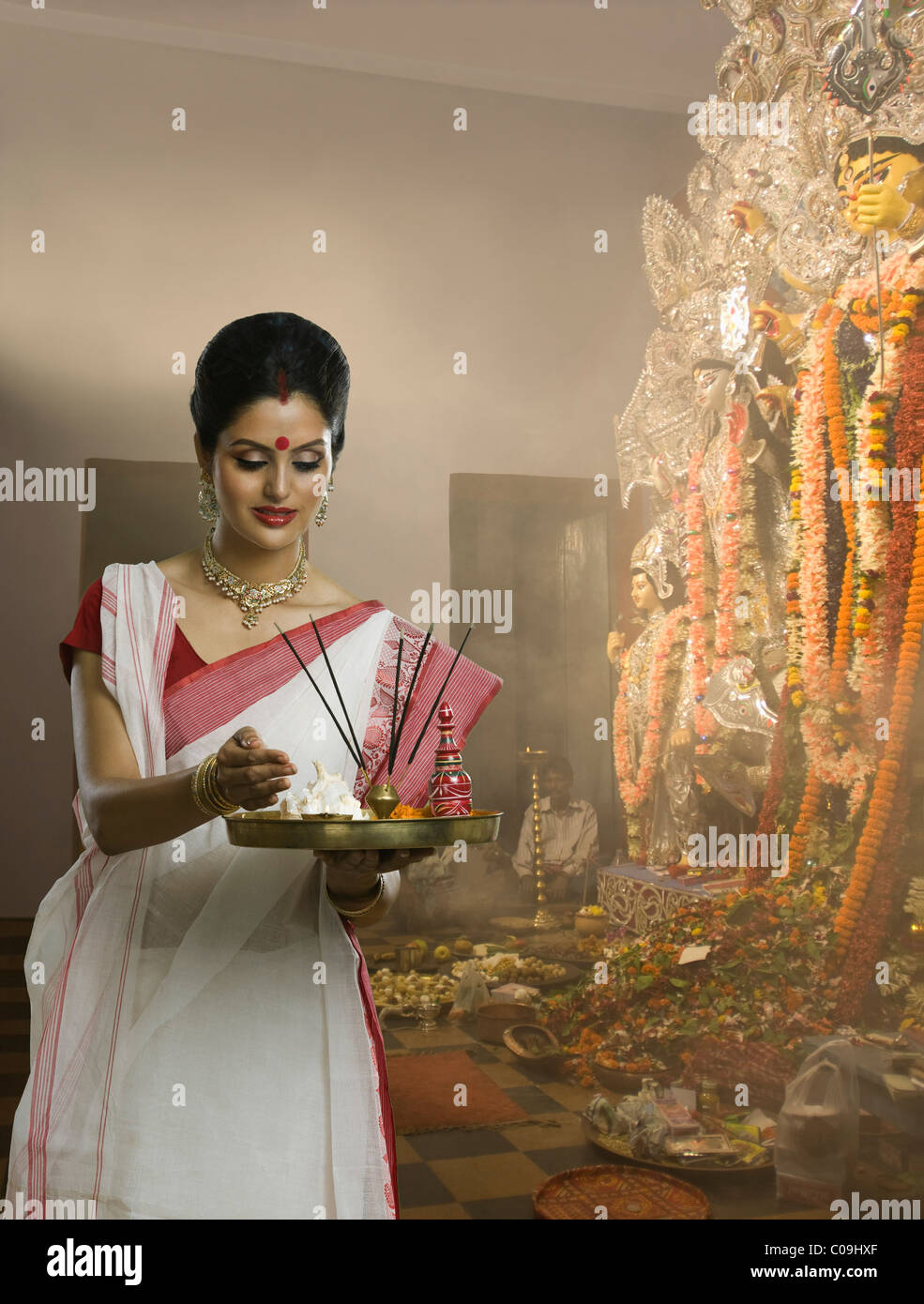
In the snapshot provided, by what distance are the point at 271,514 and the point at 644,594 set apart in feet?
7.33

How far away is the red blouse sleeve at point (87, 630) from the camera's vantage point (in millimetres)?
2145

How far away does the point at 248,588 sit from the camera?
2.31m

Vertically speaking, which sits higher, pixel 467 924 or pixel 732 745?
pixel 732 745

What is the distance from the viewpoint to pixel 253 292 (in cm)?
342

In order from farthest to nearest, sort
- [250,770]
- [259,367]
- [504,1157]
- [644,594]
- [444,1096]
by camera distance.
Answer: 1. [644,594]
2. [444,1096]
3. [504,1157]
4. [259,367]
5. [250,770]

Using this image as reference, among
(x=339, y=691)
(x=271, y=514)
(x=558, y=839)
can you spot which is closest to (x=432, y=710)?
(x=339, y=691)

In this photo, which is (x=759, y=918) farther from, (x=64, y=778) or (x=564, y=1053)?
(x=64, y=778)

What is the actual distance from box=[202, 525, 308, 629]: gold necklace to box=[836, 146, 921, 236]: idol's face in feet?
8.93

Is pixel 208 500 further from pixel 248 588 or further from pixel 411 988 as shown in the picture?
pixel 411 988

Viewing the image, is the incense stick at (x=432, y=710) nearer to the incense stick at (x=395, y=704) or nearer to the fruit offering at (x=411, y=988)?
the incense stick at (x=395, y=704)

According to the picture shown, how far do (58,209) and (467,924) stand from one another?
2673 mm

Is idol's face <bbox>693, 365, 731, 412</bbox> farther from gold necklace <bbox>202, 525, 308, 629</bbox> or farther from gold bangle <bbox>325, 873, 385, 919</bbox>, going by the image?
gold bangle <bbox>325, 873, 385, 919</bbox>
